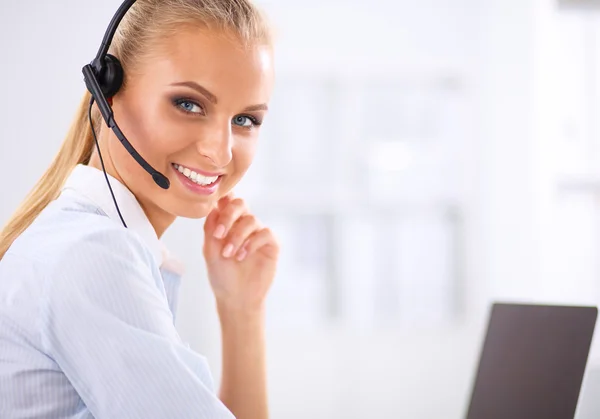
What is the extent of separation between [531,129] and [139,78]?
282 centimetres

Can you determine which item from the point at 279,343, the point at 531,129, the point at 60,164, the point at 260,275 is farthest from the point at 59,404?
the point at 531,129

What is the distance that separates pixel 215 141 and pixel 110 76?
16 cm

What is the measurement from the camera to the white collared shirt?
0.72 m

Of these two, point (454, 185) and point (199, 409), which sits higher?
point (454, 185)

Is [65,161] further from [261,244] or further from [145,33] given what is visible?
[261,244]

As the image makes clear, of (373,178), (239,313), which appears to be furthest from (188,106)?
(373,178)

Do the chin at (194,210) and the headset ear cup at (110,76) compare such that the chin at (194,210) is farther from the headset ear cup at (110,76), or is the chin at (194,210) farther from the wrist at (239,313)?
the wrist at (239,313)

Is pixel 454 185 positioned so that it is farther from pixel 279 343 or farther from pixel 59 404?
pixel 59 404

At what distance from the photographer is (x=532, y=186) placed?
339 cm

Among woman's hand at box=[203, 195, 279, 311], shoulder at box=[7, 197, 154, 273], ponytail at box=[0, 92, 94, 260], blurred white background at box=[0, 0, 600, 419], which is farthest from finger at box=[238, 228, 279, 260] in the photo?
blurred white background at box=[0, 0, 600, 419]

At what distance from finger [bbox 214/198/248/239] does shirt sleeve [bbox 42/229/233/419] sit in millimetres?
499

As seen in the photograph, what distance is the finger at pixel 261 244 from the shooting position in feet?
4.16

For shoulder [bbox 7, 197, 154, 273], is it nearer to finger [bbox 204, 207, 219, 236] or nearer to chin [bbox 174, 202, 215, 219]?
chin [bbox 174, 202, 215, 219]

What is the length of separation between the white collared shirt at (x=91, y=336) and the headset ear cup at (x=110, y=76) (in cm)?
20
